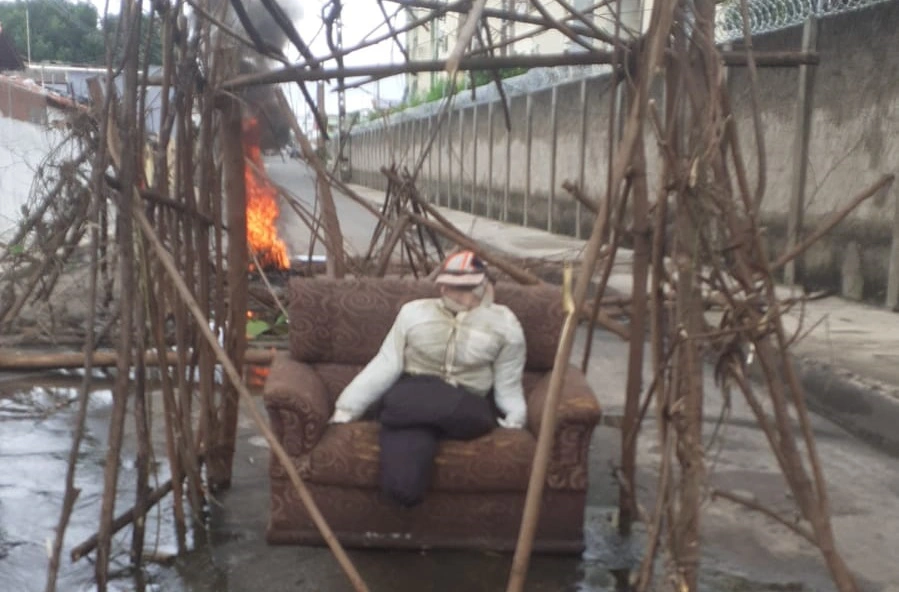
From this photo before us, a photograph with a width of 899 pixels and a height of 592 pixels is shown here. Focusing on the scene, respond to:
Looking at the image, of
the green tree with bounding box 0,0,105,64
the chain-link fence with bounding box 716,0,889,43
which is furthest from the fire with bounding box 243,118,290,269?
the chain-link fence with bounding box 716,0,889,43

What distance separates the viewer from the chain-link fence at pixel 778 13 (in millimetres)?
10094

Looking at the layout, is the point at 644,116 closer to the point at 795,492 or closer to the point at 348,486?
the point at 795,492

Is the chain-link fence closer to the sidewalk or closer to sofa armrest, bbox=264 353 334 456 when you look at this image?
the sidewalk

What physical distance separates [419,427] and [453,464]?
0.71 feet

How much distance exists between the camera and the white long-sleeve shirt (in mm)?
4547

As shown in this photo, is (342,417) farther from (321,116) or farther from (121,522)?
(321,116)

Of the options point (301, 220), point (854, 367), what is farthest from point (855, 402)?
point (301, 220)

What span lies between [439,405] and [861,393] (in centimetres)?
360

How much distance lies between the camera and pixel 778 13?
11102mm

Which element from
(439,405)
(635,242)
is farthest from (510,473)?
(635,242)

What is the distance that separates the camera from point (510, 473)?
4281 millimetres

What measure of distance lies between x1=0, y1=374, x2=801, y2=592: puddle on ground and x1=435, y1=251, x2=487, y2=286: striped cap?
1.18m

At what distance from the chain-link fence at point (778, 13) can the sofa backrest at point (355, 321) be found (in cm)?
590

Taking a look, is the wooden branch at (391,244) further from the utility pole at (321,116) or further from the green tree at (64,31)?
the green tree at (64,31)
